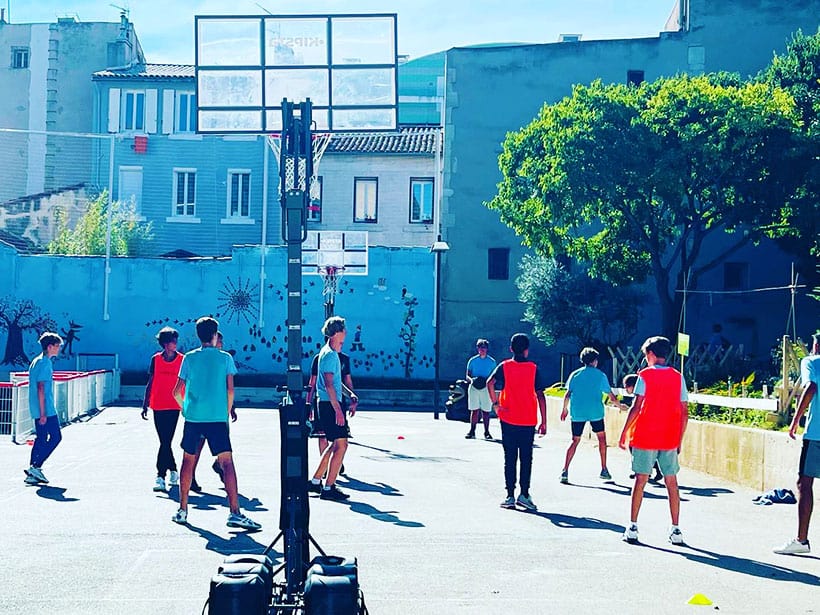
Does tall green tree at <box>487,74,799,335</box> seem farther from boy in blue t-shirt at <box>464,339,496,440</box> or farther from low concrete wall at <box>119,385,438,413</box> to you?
boy in blue t-shirt at <box>464,339,496,440</box>

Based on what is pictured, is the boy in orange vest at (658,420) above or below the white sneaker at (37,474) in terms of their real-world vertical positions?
above

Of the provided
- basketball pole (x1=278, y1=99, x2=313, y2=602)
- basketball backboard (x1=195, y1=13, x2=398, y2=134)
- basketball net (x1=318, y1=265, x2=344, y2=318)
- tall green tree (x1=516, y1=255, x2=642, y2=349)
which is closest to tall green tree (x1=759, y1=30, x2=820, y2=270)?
tall green tree (x1=516, y1=255, x2=642, y2=349)

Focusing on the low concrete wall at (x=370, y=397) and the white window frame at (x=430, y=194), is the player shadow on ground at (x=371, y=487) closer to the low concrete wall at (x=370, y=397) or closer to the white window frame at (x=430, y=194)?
the low concrete wall at (x=370, y=397)

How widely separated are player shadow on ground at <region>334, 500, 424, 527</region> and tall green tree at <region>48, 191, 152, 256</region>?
3383 cm

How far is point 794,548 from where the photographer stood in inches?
382

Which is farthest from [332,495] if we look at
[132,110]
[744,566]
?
[132,110]

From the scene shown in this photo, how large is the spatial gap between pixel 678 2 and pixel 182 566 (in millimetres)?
39380

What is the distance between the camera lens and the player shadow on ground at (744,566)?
873 cm

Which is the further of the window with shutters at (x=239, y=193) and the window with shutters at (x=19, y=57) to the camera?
the window with shutters at (x=19, y=57)

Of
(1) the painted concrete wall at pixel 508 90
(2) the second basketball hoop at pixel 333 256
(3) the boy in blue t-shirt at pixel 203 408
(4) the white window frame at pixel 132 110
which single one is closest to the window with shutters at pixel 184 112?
(4) the white window frame at pixel 132 110

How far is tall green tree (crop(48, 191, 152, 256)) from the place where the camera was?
44.8 m

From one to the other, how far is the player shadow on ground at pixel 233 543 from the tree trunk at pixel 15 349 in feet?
104

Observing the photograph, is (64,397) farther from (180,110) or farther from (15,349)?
(180,110)

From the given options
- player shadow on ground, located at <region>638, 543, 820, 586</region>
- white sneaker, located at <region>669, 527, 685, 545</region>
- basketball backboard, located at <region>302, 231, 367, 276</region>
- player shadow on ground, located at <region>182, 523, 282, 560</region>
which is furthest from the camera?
basketball backboard, located at <region>302, 231, 367, 276</region>
